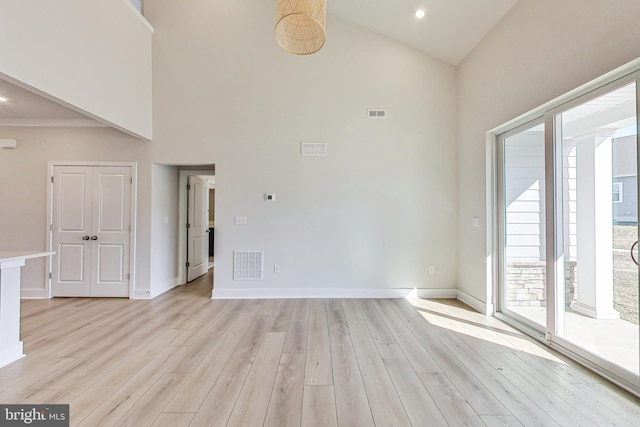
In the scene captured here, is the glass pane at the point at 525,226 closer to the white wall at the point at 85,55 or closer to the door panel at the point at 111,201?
the white wall at the point at 85,55

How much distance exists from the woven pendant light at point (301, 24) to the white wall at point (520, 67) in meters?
2.24

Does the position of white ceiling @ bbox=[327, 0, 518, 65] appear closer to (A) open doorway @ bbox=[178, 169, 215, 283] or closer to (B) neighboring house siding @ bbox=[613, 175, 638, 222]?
(B) neighboring house siding @ bbox=[613, 175, 638, 222]

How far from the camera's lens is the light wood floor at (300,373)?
180 centimetres

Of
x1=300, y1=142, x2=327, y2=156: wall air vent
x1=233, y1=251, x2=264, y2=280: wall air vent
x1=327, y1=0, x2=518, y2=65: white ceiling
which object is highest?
x1=327, y1=0, x2=518, y2=65: white ceiling

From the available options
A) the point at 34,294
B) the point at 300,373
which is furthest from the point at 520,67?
the point at 34,294

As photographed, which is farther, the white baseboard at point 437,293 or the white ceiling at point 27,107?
the white baseboard at point 437,293

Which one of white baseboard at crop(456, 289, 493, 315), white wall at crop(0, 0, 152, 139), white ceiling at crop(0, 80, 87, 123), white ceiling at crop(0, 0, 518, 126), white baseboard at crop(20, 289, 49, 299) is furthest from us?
white baseboard at crop(20, 289, 49, 299)

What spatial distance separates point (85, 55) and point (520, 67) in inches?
196

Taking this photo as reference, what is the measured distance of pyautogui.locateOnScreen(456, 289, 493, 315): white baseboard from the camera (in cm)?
365

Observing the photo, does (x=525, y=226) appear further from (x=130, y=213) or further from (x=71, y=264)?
(x=71, y=264)

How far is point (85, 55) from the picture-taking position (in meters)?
3.05

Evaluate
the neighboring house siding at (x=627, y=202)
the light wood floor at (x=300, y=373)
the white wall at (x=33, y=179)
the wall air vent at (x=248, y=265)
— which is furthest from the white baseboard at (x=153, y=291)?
the neighboring house siding at (x=627, y=202)

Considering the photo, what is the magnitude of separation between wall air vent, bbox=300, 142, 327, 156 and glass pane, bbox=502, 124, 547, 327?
2561 mm

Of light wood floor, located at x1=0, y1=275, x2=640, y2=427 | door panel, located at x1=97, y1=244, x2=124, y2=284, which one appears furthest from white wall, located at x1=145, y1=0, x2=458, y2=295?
door panel, located at x1=97, y1=244, x2=124, y2=284
